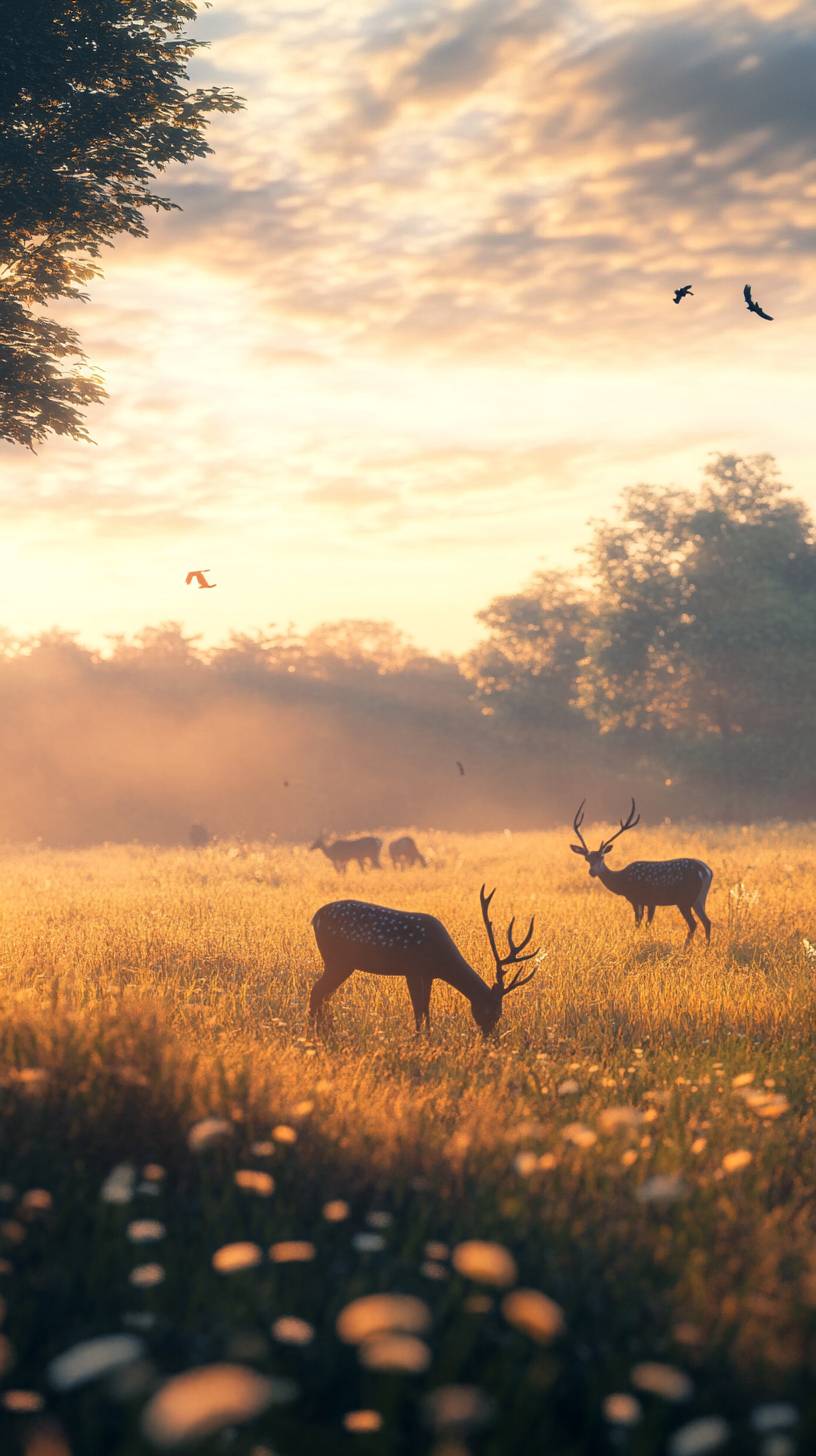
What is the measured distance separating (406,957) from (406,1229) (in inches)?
162

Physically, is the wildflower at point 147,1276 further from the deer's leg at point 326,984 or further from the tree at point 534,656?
the tree at point 534,656

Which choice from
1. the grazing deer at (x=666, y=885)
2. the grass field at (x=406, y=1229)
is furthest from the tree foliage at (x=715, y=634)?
the grass field at (x=406, y=1229)

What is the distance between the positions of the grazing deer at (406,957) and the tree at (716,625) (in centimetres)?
2918

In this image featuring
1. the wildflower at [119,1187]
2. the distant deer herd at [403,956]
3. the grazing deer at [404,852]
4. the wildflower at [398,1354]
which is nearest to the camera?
A: the wildflower at [398,1354]

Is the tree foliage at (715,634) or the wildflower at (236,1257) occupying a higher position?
the tree foliage at (715,634)

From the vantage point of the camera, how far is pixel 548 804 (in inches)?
1746

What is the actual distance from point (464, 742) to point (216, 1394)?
4287 centimetres

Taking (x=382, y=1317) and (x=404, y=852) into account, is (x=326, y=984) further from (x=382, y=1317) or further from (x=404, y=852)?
(x=404, y=852)

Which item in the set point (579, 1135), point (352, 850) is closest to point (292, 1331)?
point (579, 1135)

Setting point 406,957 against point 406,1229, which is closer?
point 406,1229

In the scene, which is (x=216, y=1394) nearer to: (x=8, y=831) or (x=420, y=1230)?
(x=420, y=1230)

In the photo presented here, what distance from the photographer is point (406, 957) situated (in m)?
8.56

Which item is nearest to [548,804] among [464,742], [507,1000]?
[464,742]

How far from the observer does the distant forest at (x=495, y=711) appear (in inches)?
1462
